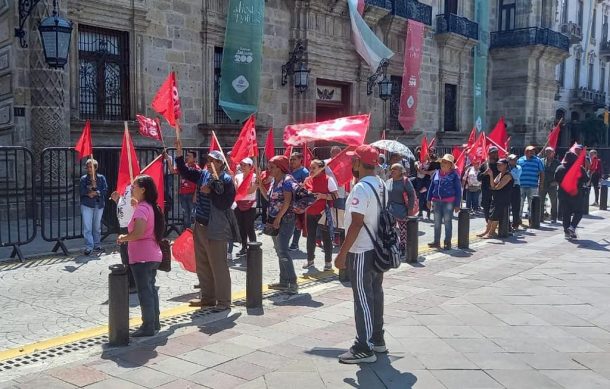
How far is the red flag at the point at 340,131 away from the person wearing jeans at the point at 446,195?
330 cm

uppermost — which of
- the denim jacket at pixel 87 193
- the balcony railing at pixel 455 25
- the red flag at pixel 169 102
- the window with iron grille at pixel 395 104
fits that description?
the balcony railing at pixel 455 25

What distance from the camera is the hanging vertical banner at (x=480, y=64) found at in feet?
93.7

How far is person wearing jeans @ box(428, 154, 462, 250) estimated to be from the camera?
1103 centimetres

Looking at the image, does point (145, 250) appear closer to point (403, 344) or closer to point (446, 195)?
point (403, 344)

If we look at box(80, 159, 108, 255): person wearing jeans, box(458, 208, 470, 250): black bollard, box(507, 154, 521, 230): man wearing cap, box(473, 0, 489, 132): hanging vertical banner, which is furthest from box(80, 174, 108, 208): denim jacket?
box(473, 0, 489, 132): hanging vertical banner

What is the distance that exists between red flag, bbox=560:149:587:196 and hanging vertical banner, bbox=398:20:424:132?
1195 centimetres

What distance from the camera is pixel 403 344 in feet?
19.0

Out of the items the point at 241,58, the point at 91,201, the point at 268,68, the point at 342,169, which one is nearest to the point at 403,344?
the point at 342,169

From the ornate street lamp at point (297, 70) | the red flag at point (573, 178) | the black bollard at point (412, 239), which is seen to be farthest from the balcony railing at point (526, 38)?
the black bollard at point (412, 239)

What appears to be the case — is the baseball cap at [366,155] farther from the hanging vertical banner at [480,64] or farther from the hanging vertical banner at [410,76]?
the hanging vertical banner at [480,64]

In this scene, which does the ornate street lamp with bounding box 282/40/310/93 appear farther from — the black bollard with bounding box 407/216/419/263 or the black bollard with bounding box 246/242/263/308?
the black bollard with bounding box 246/242/263/308

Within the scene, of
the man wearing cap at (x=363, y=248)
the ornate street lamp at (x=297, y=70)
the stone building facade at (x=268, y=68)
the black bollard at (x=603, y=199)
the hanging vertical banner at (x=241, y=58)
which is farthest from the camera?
the ornate street lamp at (x=297, y=70)

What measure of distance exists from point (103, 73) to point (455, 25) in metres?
16.8

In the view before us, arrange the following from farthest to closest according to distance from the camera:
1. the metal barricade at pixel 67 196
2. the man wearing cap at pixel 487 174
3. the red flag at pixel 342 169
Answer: the man wearing cap at pixel 487 174
the metal barricade at pixel 67 196
the red flag at pixel 342 169
